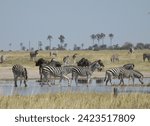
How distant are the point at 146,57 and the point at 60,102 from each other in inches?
1737

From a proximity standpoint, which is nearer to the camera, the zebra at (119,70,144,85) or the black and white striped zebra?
the black and white striped zebra

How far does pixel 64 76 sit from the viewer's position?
2936cm

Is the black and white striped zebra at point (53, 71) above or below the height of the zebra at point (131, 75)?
above

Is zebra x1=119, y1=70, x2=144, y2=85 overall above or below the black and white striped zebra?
below

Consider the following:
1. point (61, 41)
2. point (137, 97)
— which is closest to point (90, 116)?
point (137, 97)

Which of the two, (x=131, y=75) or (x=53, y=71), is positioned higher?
(x=53, y=71)

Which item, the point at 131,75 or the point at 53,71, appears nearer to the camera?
the point at 53,71

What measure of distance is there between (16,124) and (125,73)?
72.1 feet

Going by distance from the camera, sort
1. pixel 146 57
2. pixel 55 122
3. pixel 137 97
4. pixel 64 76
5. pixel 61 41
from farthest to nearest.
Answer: pixel 61 41 < pixel 146 57 < pixel 64 76 < pixel 137 97 < pixel 55 122

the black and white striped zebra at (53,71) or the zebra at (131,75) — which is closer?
the black and white striped zebra at (53,71)

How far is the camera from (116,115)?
9141 millimetres

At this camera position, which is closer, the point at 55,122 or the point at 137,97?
the point at 55,122

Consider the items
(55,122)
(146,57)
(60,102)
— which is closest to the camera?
(55,122)

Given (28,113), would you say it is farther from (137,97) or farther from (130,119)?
(137,97)
